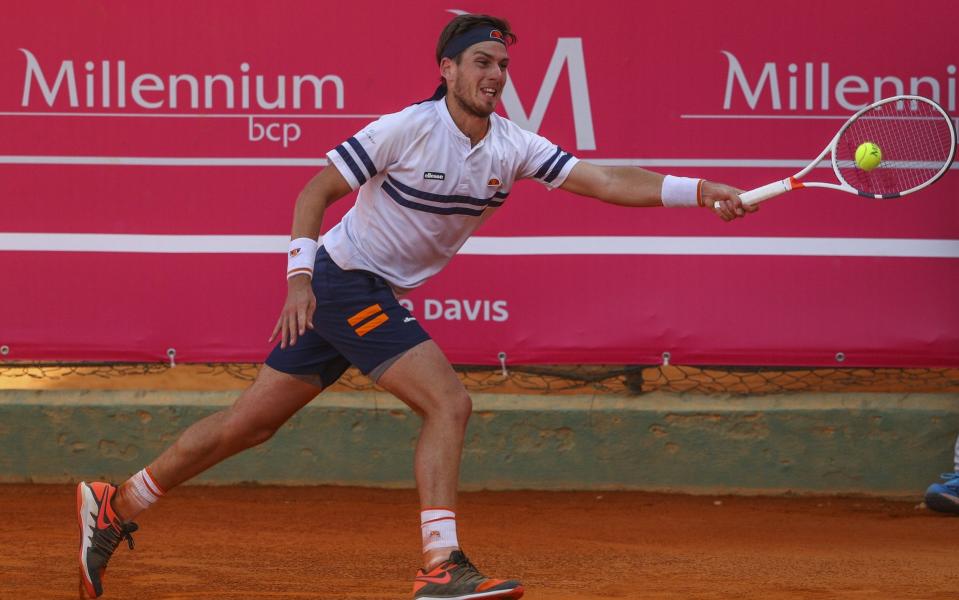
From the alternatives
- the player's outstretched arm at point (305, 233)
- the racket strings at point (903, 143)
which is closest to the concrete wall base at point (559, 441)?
the racket strings at point (903, 143)

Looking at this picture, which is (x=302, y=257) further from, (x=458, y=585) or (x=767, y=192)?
(x=767, y=192)

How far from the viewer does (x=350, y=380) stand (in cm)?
668

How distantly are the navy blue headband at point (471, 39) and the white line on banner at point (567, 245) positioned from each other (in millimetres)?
1863

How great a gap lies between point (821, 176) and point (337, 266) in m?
2.58

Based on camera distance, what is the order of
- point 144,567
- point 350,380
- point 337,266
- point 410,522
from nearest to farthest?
point 337,266
point 144,567
point 410,522
point 350,380

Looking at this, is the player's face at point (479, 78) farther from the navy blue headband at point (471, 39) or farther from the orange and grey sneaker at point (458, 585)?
the orange and grey sneaker at point (458, 585)

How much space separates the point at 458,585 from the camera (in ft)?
12.7

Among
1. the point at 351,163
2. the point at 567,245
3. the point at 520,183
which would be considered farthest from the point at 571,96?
the point at 351,163

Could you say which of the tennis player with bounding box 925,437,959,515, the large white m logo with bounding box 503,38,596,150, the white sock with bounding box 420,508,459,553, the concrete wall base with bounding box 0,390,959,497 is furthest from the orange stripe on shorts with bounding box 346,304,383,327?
the tennis player with bounding box 925,437,959,515

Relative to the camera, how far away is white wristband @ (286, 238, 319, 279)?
13.2 ft

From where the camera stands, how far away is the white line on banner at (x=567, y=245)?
5.99m

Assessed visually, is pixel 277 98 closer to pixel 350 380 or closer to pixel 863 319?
pixel 350 380

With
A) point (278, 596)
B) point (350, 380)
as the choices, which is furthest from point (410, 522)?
point (278, 596)

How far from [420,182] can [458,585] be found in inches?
46.6
